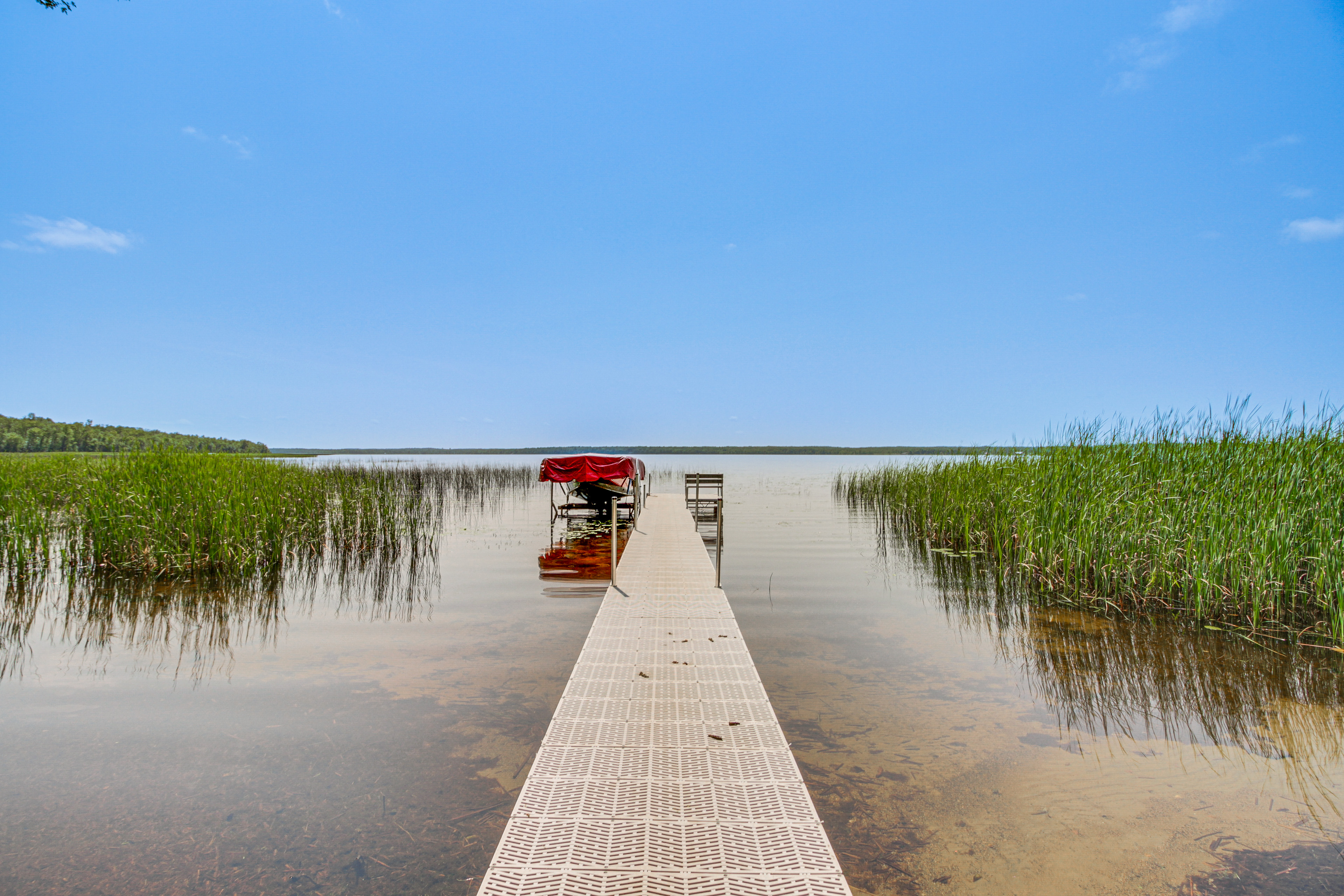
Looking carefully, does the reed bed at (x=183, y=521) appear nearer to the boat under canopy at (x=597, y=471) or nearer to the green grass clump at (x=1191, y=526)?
the boat under canopy at (x=597, y=471)

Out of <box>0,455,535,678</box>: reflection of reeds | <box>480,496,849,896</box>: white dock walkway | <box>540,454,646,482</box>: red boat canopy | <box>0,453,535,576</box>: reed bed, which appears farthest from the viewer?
<box>540,454,646,482</box>: red boat canopy

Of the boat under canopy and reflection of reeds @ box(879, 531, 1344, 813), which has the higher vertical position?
the boat under canopy

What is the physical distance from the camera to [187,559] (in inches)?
339

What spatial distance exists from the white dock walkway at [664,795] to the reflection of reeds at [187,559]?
427cm

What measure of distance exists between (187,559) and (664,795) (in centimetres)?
913

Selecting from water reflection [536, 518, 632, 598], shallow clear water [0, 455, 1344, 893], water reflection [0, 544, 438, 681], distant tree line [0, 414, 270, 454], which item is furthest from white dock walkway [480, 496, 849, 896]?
distant tree line [0, 414, 270, 454]

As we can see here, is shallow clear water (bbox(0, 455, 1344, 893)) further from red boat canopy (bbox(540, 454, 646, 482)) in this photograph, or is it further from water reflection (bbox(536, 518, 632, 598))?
red boat canopy (bbox(540, 454, 646, 482))

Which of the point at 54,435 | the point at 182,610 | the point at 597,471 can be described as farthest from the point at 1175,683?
the point at 54,435

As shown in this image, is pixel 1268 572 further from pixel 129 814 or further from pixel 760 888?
pixel 129 814

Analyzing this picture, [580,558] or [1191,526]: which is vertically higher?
[1191,526]

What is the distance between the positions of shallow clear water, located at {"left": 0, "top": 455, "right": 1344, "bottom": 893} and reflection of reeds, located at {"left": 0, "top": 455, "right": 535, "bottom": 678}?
0.32 feet

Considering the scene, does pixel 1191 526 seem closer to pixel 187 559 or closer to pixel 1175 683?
pixel 1175 683

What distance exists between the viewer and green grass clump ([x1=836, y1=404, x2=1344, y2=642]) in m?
6.75

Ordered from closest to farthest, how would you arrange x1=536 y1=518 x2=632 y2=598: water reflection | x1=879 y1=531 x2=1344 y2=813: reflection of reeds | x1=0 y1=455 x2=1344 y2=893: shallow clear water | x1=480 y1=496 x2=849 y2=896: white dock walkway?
x1=480 y1=496 x2=849 y2=896: white dock walkway, x1=0 y1=455 x2=1344 y2=893: shallow clear water, x1=879 y1=531 x2=1344 y2=813: reflection of reeds, x1=536 y1=518 x2=632 y2=598: water reflection
